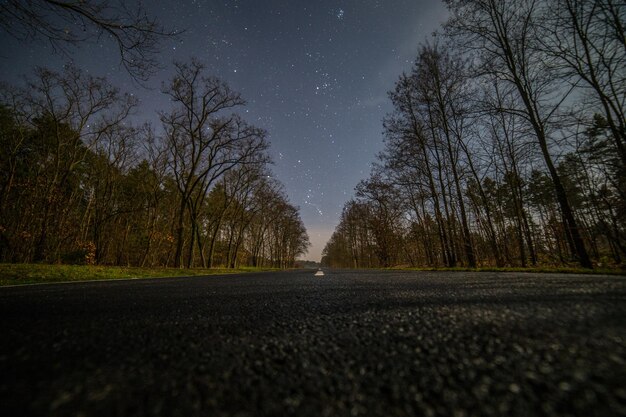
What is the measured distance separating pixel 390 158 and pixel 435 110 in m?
3.65

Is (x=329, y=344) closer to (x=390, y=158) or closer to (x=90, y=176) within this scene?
(x=390, y=158)

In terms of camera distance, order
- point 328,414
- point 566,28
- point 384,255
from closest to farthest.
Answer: point 328,414 < point 566,28 < point 384,255

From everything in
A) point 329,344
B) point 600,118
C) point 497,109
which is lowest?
point 329,344

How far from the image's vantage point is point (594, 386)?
0.60 m

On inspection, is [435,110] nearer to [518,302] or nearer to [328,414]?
[518,302]

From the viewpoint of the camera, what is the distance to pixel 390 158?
639 inches

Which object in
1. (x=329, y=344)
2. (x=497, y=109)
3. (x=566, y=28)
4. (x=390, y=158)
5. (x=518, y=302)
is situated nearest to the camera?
(x=329, y=344)

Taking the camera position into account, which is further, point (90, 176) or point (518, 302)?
point (90, 176)

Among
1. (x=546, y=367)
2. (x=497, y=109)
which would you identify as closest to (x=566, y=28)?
(x=497, y=109)

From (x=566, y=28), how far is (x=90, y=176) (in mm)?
32074

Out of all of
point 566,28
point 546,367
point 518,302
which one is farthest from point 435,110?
point 546,367

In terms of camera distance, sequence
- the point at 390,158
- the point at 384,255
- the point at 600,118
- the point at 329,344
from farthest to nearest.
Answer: the point at 384,255 < the point at 390,158 < the point at 600,118 < the point at 329,344

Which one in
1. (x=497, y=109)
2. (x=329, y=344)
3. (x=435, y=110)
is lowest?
(x=329, y=344)

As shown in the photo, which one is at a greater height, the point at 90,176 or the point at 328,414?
the point at 90,176
